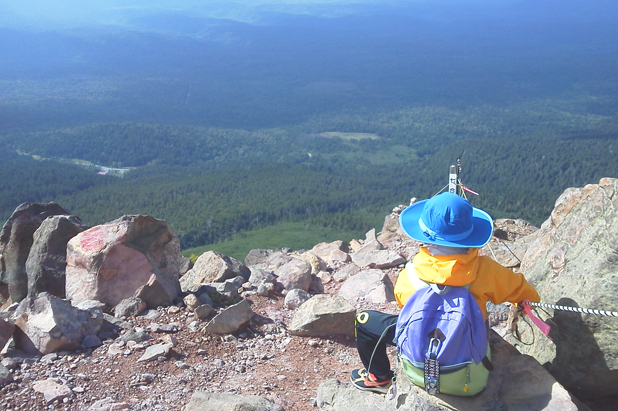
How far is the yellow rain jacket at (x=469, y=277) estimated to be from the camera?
14.5 ft

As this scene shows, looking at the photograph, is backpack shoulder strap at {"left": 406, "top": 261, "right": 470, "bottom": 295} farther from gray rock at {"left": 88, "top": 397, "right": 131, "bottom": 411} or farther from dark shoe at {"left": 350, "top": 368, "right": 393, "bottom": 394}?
gray rock at {"left": 88, "top": 397, "right": 131, "bottom": 411}

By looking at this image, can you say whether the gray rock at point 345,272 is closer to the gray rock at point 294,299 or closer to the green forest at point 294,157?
the gray rock at point 294,299

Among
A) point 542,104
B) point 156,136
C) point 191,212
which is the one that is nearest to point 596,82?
point 542,104

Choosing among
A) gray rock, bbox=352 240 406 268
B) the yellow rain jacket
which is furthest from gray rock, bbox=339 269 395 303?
the yellow rain jacket

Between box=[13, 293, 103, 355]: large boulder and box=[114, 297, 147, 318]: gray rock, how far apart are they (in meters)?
0.71

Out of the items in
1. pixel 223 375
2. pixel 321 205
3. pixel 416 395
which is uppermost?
pixel 416 395

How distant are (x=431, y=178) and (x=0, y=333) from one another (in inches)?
3845

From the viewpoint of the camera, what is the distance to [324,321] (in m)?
7.66

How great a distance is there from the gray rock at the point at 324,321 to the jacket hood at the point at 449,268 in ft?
10.9

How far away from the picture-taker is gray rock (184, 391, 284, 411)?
5238 mm

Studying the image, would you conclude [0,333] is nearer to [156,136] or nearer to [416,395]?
[416,395]

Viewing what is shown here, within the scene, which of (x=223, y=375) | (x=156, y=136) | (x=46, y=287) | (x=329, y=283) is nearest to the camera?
(x=223, y=375)

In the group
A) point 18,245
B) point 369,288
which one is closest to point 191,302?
point 369,288

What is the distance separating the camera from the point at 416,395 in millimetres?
4656
